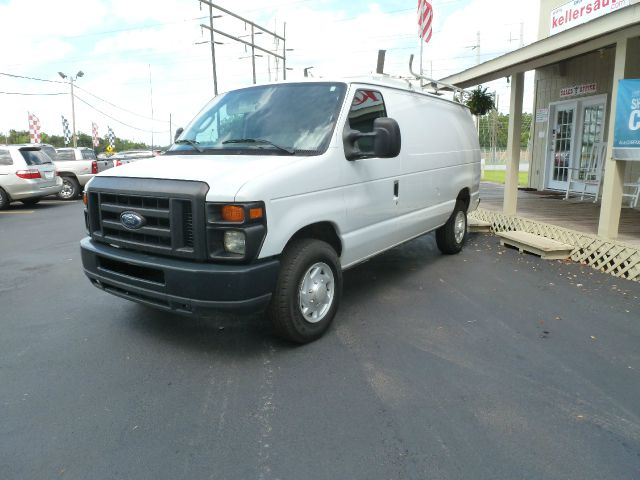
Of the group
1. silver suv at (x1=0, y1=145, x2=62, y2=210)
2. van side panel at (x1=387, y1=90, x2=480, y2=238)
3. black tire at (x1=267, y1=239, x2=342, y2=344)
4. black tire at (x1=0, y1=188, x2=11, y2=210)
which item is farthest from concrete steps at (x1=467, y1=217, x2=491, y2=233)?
black tire at (x1=0, y1=188, x2=11, y2=210)

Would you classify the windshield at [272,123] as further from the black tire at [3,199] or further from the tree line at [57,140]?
the tree line at [57,140]

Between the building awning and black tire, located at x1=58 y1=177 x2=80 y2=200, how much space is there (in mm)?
13191

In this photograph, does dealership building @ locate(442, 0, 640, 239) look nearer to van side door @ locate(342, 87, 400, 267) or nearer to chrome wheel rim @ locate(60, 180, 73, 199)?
van side door @ locate(342, 87, 400, 267)

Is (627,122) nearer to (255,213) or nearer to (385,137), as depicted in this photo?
(385,137)

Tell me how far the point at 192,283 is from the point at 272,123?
5.66 feet

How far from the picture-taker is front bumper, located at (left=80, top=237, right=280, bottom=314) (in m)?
3.32

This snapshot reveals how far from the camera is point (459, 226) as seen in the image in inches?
288

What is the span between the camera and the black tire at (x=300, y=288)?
367 centimetres

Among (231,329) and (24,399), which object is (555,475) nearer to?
(231,329)

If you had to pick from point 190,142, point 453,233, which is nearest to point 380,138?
point 190,142

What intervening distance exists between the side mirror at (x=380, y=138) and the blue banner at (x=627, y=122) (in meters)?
3.86

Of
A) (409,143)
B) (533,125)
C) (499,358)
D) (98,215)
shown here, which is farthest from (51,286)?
(533,125)

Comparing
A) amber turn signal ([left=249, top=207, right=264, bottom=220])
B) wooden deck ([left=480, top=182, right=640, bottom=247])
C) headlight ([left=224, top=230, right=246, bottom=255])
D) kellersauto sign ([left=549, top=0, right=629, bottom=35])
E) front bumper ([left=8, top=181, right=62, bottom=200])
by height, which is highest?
kellersauto sign ([left=549, top=0, right=629, bottom=35])

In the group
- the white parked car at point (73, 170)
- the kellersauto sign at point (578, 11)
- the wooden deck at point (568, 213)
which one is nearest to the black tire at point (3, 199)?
the white parked car at point (73, 170)
